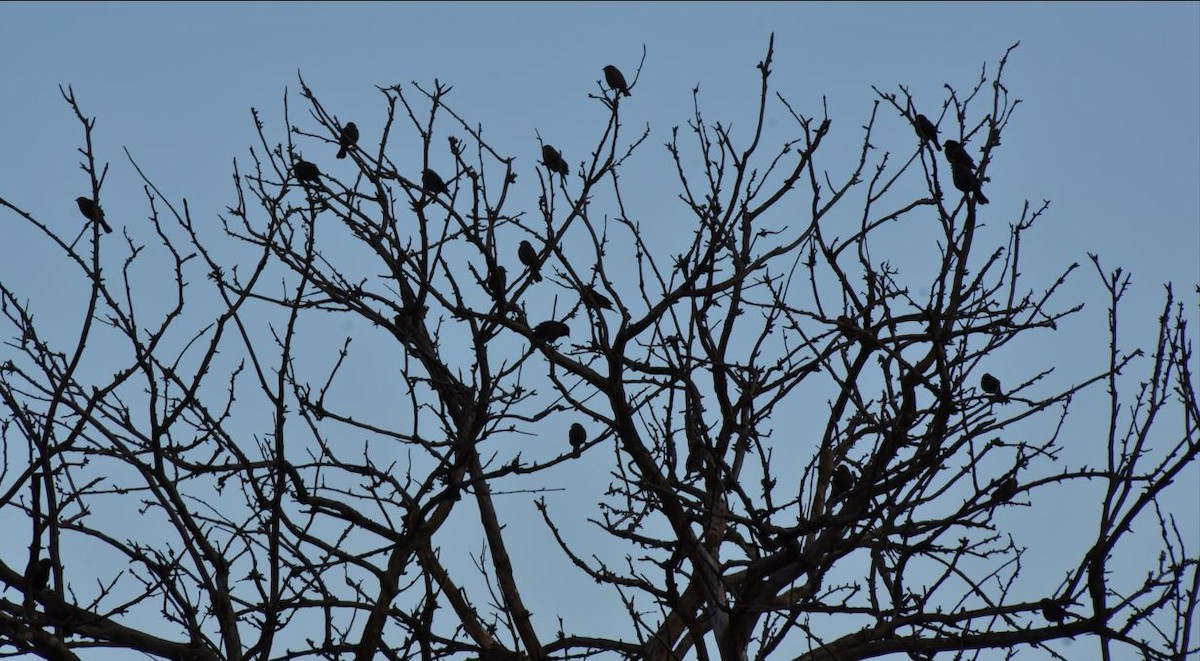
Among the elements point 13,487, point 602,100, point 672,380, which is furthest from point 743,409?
point 13,487

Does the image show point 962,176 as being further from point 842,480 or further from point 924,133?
point 842,480

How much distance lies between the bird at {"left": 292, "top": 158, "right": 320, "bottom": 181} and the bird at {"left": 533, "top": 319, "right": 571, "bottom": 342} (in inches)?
53.3

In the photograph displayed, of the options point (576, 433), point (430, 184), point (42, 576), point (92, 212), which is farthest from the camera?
point (576, 433)

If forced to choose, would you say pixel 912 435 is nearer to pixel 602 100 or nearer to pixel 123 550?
pixel 602 100

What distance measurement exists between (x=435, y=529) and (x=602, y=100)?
2.09m

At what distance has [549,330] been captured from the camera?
5.57 meters

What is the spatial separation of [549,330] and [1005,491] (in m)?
2.07

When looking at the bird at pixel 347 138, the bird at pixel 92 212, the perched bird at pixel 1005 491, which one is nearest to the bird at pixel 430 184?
the bird at pixel 347 138

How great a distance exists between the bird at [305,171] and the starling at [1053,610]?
12.2 ft

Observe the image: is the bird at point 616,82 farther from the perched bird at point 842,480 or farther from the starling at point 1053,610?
the starling at point 1053,610

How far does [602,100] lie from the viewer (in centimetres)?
562

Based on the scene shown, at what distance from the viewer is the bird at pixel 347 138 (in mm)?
5672

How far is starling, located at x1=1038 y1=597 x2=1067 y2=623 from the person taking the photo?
183 inches

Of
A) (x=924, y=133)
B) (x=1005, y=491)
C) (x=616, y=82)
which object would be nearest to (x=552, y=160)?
(x=616, y=82)
